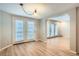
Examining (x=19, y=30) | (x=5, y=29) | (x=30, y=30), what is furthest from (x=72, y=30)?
(x=5, y=29)

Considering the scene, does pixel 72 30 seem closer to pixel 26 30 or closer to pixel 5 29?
pixel 26 30

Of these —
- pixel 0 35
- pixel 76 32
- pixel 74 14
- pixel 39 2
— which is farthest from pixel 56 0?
pixel 0 35

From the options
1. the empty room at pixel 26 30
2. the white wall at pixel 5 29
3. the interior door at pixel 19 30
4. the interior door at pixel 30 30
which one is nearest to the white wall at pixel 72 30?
the empty room at pixel 26 30

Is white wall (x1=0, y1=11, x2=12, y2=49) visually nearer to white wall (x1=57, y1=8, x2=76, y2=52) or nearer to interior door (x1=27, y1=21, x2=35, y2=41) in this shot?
interior door (x1=27, y1=21, x2=35, y2=41)

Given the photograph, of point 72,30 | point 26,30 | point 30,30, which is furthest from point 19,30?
point 72,30

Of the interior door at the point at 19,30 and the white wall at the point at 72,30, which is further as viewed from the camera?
the white wall at the point at 72,30

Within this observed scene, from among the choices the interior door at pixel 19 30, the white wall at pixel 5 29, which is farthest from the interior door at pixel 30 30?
the white wall at pixel 5 29

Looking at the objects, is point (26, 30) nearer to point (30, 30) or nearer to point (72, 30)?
point (30, 30)

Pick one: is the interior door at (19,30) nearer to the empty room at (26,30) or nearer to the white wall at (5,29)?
the empty room at (26,30)

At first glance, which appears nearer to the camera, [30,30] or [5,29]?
[5,29]

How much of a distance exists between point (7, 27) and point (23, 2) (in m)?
0.79

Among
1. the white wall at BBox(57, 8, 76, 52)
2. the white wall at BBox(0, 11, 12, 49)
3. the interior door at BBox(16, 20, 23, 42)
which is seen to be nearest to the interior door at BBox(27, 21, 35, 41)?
the interior door at BBox(16, 20, 23, 42)

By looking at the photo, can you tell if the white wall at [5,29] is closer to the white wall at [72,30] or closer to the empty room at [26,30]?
the empty room at [26,30]

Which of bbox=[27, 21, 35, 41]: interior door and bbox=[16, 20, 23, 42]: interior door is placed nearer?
bbox=[16, 20, 23, 42]: interior door
